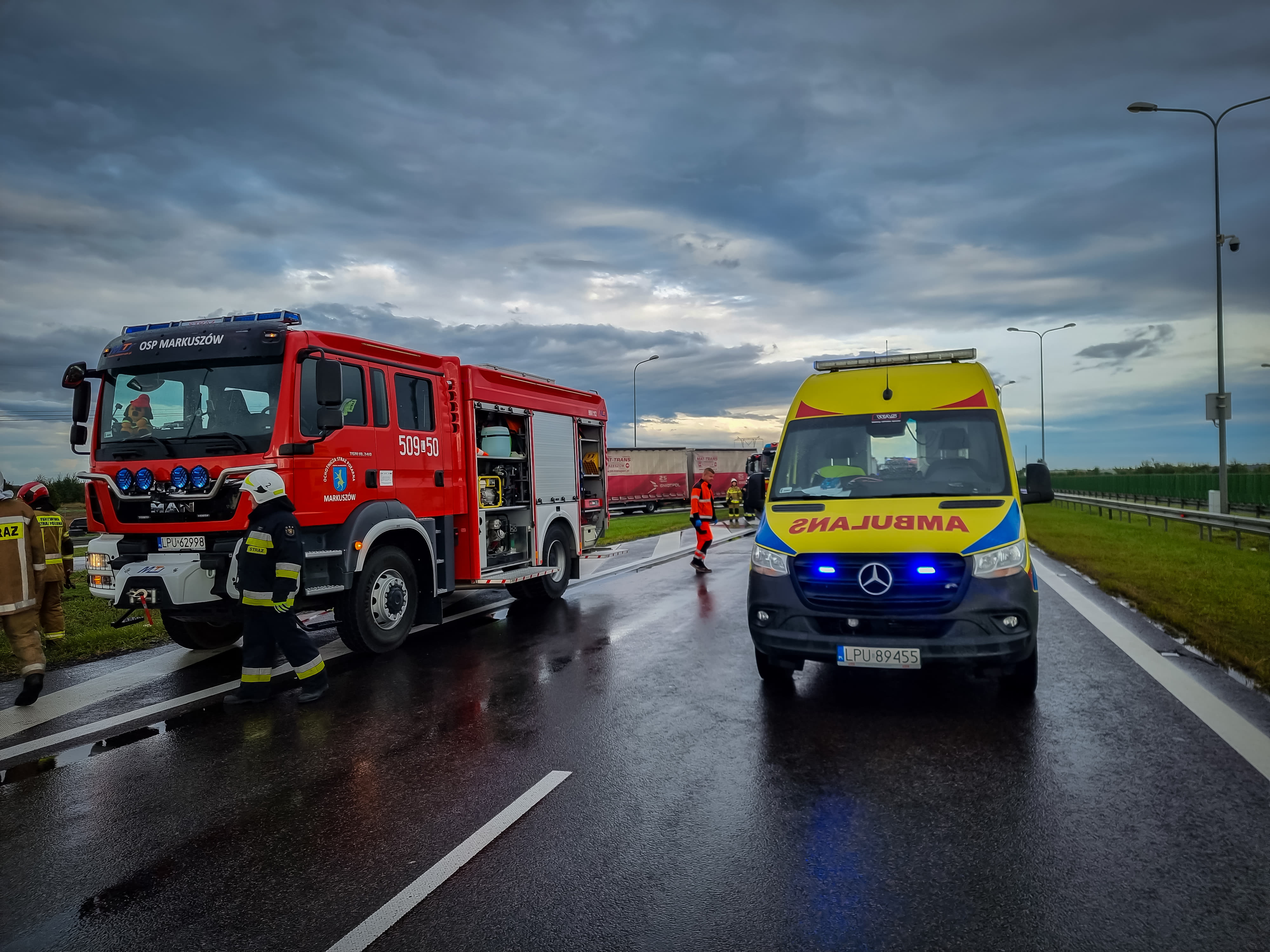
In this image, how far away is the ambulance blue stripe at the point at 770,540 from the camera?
19.8 feet

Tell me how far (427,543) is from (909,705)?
502 cm

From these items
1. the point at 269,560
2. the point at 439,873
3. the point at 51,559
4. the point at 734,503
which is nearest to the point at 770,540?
the point at 439,873

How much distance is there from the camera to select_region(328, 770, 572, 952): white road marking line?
10.2 feet

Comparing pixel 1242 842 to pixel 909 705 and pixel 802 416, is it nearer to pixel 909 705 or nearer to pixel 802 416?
pixel 909 705

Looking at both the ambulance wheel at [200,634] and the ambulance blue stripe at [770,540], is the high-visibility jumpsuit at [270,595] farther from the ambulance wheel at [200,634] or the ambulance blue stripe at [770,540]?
the ambulance blue stripe at [770,540]

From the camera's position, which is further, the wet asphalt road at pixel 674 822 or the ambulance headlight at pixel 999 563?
the ambulance headlight at pixel 999 563

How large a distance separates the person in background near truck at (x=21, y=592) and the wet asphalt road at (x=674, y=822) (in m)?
0.82

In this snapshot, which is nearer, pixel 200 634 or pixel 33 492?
pixel 200 634

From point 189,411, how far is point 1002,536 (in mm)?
6556

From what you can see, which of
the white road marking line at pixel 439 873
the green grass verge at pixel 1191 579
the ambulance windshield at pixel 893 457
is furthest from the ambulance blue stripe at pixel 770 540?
the green grass verge at pixel 1191 579

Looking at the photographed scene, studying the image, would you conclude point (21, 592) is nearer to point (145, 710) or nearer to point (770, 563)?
point (145, 710)

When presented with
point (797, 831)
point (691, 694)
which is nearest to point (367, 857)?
point (797, 831)

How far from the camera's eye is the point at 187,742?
18.3 feet

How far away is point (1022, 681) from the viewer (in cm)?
605
